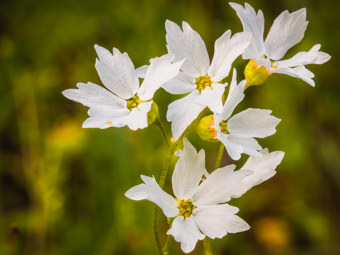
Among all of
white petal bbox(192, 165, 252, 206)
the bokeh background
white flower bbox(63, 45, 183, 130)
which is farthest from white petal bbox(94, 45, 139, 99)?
the bokeh background

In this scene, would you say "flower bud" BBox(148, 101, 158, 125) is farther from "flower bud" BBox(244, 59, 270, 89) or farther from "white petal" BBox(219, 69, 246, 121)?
"flower bud" BBox(244, 59, 270, 89)

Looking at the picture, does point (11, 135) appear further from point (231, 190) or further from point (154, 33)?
point (231, 190)

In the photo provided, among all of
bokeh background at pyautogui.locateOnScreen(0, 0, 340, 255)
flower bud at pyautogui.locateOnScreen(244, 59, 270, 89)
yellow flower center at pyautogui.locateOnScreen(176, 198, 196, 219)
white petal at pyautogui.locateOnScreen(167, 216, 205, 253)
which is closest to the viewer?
white petal at pyautogui.locateOnScreen(167, 216, 205, 253)

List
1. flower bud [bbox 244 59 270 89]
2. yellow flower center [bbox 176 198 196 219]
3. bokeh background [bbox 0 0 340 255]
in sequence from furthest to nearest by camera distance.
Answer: bokeh background [bbox 0 0 340 255], flower bud [bbox 244 59 270 89], yellow flower center [bbox 176 198 196 219]

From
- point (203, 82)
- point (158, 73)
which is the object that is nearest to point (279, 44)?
point (203, 82)

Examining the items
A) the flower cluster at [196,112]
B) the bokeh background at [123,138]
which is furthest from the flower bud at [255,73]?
the bokeh background at [123,138]

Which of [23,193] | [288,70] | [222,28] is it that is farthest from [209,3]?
[288,70]

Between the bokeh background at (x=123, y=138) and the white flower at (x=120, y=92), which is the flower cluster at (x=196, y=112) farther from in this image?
the bokeh background at (x=123, y=138)

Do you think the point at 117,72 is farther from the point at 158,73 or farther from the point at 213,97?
the point at 213,97
